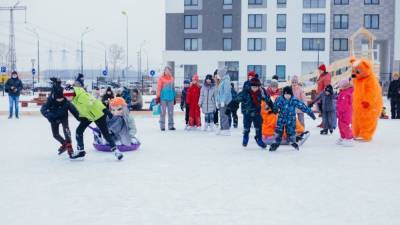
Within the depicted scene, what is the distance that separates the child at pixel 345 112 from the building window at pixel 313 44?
4366cm

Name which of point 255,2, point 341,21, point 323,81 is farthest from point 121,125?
point 341,21

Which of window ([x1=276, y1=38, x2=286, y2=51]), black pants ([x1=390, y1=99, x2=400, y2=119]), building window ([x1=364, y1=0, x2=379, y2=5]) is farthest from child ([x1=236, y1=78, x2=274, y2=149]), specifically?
building window ([x1=364, y1=0, x2=379, y2=5])

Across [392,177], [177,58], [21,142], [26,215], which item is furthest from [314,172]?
[177,58]

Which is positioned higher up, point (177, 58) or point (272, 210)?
point (177, 58)

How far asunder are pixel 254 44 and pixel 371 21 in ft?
38.7

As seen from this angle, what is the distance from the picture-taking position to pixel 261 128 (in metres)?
12.2

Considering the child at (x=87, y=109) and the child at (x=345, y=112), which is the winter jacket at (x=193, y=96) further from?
the child at (x=87, y=109)

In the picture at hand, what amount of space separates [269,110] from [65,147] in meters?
4.58

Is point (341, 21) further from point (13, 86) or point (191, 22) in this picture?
point (13, 86)

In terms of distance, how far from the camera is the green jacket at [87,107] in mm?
9914

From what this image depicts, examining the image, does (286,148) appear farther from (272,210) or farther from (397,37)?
(397,37)

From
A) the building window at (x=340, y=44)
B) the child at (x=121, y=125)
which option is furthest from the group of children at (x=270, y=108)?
the building window at (x=340, y=44)

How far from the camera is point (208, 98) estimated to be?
15695mm

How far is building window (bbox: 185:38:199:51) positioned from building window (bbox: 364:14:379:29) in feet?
55.9
